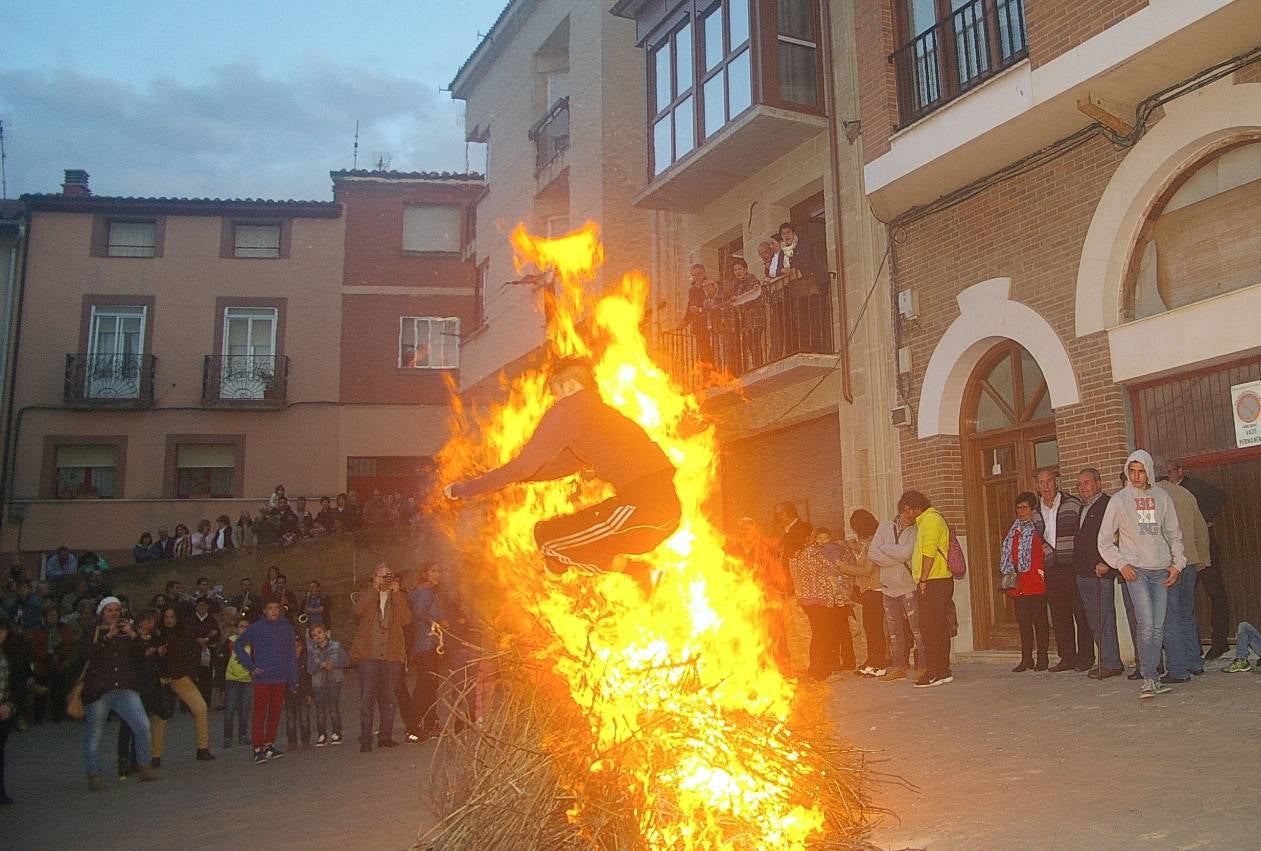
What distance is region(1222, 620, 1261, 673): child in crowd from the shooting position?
8039mm

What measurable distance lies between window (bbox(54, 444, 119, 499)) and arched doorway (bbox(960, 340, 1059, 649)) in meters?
24.0

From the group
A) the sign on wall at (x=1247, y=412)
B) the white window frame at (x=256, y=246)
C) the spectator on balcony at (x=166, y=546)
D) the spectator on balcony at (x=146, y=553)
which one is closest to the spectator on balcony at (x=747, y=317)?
the sign on wall at (x=1247, y=412)

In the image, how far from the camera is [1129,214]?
995 cm

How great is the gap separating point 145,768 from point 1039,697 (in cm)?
842

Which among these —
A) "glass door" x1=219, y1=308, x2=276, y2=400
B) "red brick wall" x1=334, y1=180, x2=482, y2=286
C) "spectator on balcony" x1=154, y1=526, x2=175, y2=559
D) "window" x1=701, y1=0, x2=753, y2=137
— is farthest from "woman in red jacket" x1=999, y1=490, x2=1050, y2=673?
"glass door" x1=219, y1=308, x2=276, y2=400

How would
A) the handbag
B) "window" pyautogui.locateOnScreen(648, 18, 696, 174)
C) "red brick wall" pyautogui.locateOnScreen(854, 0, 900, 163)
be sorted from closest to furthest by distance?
the handbag → "red brick wall" pyautogui.locateOnScreen(854, 0, 900, 163) → "window" pyautogui.locateOnScreen(648, 18, 696, 174)

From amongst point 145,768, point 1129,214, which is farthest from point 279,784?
point 1129,214

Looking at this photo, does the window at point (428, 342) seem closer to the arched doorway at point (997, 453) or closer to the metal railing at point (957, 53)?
the metal railing at point (957, 53)

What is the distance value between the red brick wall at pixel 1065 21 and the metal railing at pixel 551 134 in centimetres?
1203

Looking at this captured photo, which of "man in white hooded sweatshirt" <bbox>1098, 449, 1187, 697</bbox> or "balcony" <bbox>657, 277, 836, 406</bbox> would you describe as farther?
"balcony" <bbox>657, 277, 836, 406</bbox>

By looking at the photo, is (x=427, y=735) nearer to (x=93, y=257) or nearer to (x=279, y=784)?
(x=279, y=784)

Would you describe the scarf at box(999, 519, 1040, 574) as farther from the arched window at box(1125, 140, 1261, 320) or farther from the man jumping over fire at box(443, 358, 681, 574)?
the man jumping over fire at box(443, 358, 681, 574)

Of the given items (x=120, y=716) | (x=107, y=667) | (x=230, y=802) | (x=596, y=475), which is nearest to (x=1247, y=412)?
(x=596, y=475)

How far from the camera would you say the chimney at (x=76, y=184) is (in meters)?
31.1
